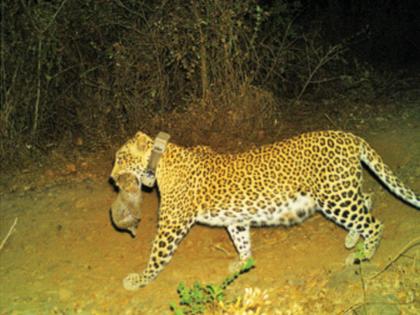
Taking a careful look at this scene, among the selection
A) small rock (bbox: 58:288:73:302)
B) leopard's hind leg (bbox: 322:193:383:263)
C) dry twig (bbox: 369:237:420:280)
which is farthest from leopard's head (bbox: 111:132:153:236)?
dry twig (bbox: 369:237:420:280)

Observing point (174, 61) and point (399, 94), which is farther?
point (399, 94)

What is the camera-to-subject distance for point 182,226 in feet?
18.0

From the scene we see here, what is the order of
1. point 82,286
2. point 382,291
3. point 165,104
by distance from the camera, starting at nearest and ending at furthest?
point 382,291, point 82,286, point 165,104

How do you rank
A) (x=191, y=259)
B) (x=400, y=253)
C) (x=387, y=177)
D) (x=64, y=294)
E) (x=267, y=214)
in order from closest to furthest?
(x=400, y=253), (x=387, y=177), (x=267, y=214), (x=64, y=294), (x=191, y=259)

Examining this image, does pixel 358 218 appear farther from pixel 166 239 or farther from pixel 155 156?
pixel 155 156

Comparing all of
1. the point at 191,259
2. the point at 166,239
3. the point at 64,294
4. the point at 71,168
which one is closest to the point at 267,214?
the point at 166,239

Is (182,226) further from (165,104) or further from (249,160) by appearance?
(165,104)

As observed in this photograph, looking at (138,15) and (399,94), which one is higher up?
(138,15)

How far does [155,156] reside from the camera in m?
5.62

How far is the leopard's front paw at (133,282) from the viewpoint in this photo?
566 cm

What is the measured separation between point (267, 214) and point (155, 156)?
4.31 feet

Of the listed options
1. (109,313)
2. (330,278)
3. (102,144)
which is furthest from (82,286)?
(102,144)

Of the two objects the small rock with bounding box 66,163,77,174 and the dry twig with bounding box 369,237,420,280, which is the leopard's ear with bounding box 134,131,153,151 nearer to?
the dry twig with bounding box 369,237,420,280

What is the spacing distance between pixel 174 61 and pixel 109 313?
4.76m
